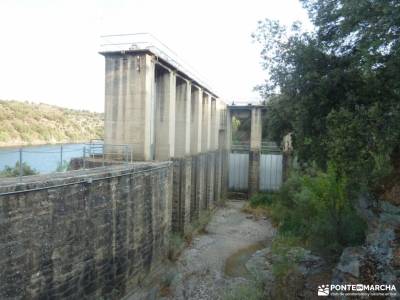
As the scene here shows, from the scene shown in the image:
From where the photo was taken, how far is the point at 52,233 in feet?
22.7

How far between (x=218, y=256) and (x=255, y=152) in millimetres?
14154

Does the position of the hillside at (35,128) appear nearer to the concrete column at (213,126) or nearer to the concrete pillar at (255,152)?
the concrete column at (213,126)

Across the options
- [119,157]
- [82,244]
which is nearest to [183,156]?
[119,157]

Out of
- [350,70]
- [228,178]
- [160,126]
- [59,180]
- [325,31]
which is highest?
[325,31]

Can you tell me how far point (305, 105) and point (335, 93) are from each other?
2.99 feet

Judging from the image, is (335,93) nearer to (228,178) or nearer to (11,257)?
(11,257)

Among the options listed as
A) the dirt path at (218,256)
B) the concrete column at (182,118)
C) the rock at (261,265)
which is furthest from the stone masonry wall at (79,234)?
the concrete column at (182,118)

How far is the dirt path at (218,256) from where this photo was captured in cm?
1223

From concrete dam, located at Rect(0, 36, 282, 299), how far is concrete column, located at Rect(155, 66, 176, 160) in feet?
0.16

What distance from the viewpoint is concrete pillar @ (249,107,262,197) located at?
→ 27.8m

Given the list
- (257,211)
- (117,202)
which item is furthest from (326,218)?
(257,211)

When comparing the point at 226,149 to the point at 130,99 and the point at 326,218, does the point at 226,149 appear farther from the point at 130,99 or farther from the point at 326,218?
the point at 130,99

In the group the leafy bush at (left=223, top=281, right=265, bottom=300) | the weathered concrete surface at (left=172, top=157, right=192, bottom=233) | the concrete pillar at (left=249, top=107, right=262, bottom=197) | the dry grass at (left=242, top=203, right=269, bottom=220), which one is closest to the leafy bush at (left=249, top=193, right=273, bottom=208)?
the dry grass at (left=242, top=203, right=269, bottom=220)

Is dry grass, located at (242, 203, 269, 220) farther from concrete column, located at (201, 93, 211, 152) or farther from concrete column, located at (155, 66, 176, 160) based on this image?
concrete column, located at (155, 66, 176, 160)
